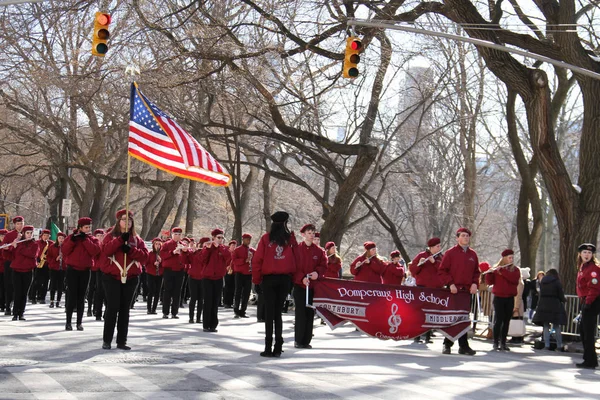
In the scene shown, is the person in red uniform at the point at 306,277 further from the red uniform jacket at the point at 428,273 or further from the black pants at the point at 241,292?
the black pants at the point at 241,292

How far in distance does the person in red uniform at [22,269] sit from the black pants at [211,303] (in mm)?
3855

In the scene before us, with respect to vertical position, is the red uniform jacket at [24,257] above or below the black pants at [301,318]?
above

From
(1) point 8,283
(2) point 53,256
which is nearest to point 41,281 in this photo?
(2) point 53,256

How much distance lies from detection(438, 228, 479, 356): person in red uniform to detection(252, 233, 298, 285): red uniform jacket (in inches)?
146

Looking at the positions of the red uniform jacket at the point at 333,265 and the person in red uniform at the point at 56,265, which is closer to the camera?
the red uniform jacket at the point at 333,265

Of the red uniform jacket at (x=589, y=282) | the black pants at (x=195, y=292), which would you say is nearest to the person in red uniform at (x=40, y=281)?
the black pants at (x=195, y=292)

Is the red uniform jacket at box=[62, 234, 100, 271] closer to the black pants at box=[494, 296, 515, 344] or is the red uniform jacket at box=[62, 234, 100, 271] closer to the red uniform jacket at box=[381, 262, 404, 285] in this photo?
the red uniform jacket at box=[381, 262, 404, 285]

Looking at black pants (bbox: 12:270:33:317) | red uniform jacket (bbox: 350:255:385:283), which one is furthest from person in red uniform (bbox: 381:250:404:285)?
black pants (bbox: 12:270:33:317)

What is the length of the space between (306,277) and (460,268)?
115 inches

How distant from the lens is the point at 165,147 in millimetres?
13781

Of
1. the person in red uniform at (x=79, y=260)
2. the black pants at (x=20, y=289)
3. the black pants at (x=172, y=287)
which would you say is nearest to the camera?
the person in red uniform at (x=79, y=260)

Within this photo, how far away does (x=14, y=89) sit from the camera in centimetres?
4169

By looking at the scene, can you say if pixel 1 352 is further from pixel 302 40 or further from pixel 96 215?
pixel 96 215

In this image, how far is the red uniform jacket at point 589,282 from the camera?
14.9 metres
